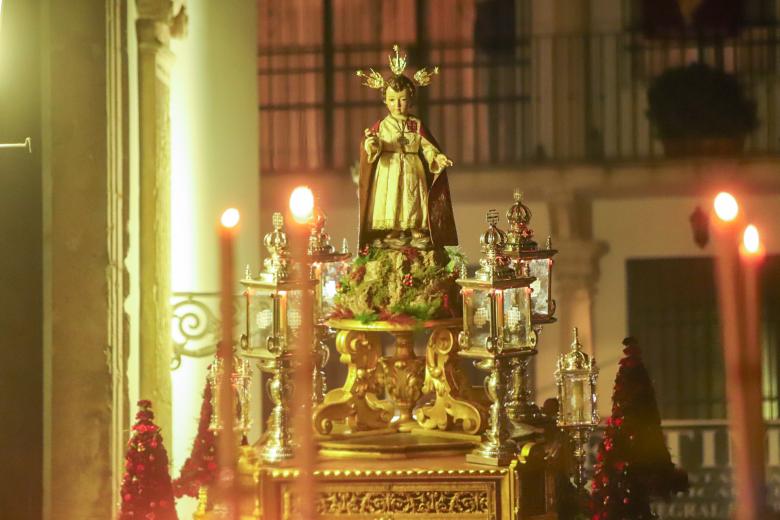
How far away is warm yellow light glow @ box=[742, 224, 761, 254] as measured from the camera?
10.6 ft

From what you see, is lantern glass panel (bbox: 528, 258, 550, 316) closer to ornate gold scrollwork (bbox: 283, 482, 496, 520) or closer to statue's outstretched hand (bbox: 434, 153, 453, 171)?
statue's outstretched hand (bbox: 434, 153, 453, 171)

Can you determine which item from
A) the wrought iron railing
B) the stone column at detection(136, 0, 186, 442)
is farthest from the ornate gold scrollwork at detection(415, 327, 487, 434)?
the wrought iron railing

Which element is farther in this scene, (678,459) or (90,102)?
(678,459)

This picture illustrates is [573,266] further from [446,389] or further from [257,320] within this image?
[257,320]

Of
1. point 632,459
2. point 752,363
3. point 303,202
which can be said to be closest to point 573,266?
point 303,202

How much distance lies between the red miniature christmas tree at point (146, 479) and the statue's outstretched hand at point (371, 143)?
148cm

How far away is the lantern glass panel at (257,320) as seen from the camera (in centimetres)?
711

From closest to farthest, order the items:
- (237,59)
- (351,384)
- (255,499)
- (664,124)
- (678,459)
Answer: (255,499) → (351,384) → (237,59) → (678,459) → (664,124)

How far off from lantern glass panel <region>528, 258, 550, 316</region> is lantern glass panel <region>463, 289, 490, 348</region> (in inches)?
40.7

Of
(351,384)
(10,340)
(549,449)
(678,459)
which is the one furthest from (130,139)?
(678,459)

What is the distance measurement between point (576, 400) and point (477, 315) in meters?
0.90

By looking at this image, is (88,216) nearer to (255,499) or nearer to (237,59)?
(255,499)

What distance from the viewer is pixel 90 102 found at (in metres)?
7.94

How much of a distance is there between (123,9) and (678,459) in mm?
5425
